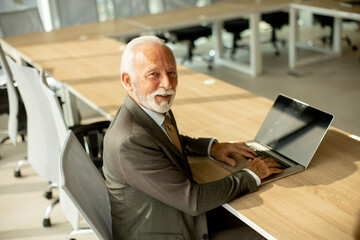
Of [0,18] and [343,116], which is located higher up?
[0,18]

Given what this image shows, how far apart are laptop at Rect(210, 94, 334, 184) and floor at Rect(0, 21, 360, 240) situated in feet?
4.89

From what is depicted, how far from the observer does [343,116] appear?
493 cm

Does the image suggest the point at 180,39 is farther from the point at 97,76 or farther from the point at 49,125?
the point at 49,125

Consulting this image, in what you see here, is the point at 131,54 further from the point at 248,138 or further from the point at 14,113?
the point at 14,113

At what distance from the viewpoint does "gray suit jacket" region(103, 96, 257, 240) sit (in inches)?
77.2

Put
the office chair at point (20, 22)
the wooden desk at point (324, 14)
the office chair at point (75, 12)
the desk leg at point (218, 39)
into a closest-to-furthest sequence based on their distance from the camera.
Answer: the wooden desk at point (324, 14) < the office chair at point (20, 22) < the office chair at point (75, 12) < the desk leg at point (218, 39)

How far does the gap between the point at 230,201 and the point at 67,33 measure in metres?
4.16

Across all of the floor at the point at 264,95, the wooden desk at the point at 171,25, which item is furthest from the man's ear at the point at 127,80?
the wooden desk at the point at 171,25

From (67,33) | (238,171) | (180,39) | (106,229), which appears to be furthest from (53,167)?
(180,39)

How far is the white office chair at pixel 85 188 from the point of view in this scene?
75.8 inches

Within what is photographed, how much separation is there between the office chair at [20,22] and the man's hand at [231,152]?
420cm

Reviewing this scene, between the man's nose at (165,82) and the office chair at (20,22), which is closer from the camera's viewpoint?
the man's nose at (165,82)

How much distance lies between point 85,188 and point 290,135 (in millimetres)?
978

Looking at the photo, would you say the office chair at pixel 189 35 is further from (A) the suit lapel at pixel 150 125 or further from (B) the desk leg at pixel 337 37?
(A) the suit lapel at pixel 150 125
